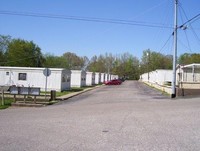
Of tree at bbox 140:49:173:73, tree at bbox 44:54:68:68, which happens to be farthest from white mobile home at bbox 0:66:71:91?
tree at bbox 140:49:173:73

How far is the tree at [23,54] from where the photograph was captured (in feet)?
288

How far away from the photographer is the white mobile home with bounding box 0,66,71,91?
135 ft

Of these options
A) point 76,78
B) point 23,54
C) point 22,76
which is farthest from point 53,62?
point 22,76

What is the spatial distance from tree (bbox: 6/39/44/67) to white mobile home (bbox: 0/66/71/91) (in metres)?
43.5

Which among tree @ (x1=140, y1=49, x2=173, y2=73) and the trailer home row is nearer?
the trailer home row

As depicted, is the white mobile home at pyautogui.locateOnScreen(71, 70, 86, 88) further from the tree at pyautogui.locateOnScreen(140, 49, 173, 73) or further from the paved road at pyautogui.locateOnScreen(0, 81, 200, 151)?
the tree at pyautogui.locateOnScreen(140, 49, 173, 73)

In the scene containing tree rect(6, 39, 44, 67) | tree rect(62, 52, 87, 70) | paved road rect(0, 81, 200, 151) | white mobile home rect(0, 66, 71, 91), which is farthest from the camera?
tree rect(62, 52, 87, 70)

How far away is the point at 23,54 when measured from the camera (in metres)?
90.5

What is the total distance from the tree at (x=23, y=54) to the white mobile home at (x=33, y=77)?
43521 millimetres

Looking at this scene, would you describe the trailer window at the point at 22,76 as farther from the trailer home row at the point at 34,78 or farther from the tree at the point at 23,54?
the tree at the point at 23,54

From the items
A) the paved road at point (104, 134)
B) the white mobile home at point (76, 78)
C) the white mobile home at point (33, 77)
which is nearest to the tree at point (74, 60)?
the white mobile home at point (76, 78)

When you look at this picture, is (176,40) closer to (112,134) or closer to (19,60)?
(112,134)

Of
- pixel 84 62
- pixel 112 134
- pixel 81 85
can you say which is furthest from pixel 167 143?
pixel 84 62

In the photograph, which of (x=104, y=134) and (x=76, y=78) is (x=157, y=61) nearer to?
(x=76, y=78)
